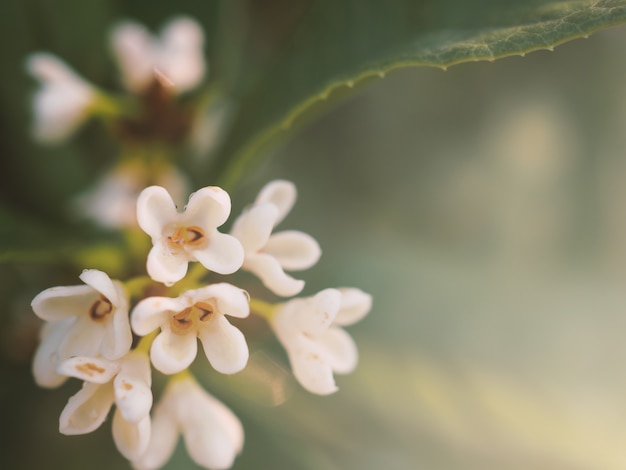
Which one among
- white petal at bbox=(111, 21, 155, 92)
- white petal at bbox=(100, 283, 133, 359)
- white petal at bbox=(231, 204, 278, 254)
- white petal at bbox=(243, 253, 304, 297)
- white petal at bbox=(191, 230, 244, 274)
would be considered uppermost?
white petal at bbox=(111, 21, 155, 92)

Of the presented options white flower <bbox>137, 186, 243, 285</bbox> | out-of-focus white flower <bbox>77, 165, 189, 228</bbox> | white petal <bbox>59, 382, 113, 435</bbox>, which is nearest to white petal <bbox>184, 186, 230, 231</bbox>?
white flower <bbox>137, 186, 243, 285</bbox>

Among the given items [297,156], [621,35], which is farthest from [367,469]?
[621,35]

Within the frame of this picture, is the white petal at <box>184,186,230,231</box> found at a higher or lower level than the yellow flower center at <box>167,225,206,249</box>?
higher

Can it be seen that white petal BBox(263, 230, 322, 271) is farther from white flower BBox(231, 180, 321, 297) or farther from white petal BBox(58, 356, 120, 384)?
white petal BBox(58, 356, 120, 384)

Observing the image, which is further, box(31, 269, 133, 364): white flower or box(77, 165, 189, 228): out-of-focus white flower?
box(77, 165, 189, 228): out-of-focus white flower

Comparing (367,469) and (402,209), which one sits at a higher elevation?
(402,209)

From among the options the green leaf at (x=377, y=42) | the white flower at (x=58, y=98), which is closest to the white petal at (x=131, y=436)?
the green leaf at (x=377, y=42)

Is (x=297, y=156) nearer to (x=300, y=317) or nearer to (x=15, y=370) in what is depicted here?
(x=15, y=370)

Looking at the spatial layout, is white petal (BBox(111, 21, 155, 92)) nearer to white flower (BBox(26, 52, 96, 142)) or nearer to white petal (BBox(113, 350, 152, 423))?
white flower (BBox(26, 52, 96, 142))
